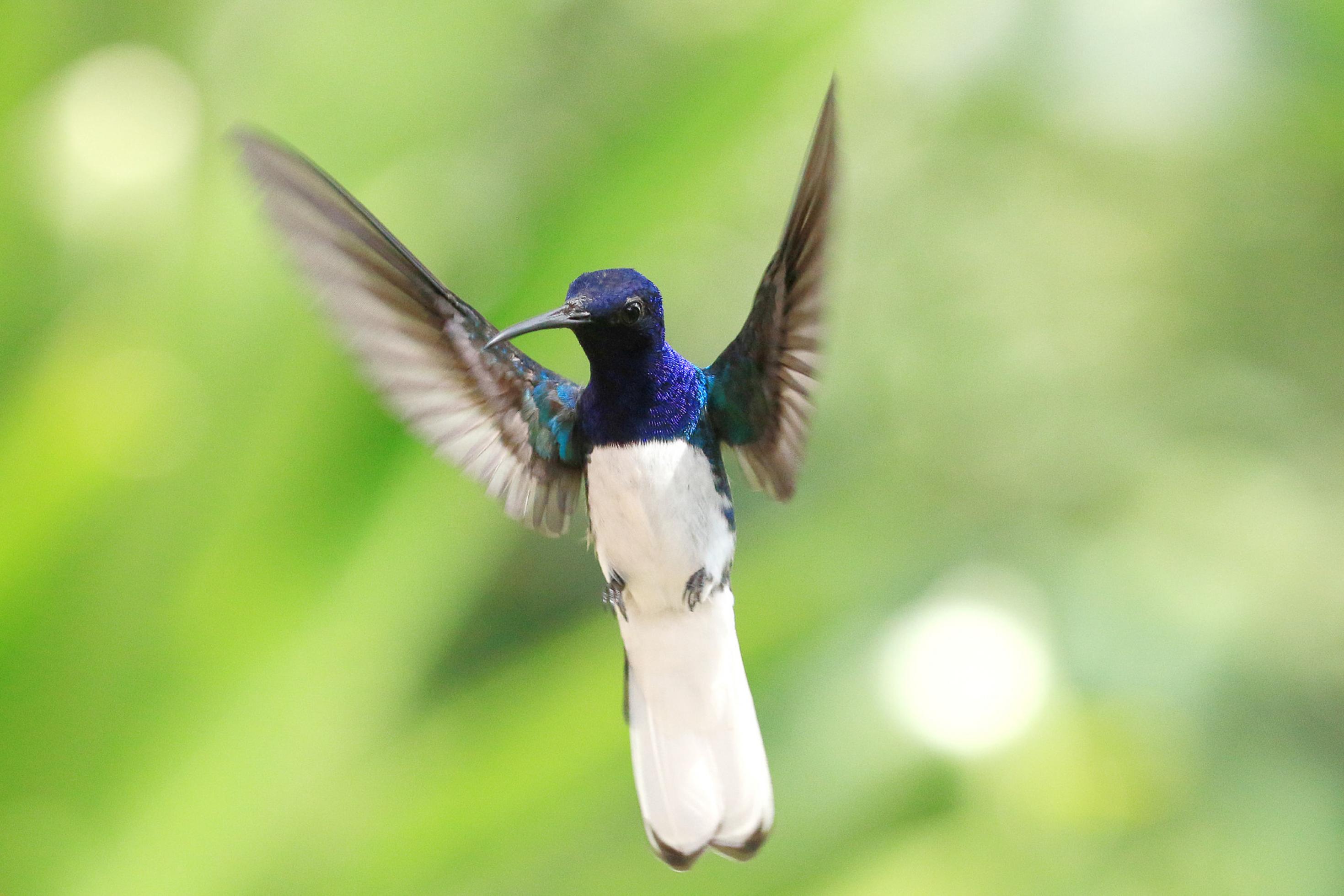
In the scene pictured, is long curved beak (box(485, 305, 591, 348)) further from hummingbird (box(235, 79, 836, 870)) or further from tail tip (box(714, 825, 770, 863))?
tail tip (box(714, 825, 770, 863))

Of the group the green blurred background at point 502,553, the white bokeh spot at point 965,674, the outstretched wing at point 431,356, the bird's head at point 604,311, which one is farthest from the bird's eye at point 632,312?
the white bokeh spot at point 965,674

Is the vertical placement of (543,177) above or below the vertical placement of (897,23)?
below

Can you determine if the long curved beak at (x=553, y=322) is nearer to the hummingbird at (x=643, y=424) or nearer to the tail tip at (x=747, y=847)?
the hummingbird at (x=643, y=424)

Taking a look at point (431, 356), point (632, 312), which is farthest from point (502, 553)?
point (632, 312)

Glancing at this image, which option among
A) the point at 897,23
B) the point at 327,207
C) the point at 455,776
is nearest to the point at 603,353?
the point at 327,207

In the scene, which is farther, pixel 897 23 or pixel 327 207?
pixel 897 23

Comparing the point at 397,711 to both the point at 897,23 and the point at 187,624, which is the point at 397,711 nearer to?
the point at 187,624

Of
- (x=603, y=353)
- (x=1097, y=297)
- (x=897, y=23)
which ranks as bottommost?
(x=603, y=353)

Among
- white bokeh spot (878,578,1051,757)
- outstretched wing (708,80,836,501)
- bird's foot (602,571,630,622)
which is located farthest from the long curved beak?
white bokeh spot (878,578,1051,757)
